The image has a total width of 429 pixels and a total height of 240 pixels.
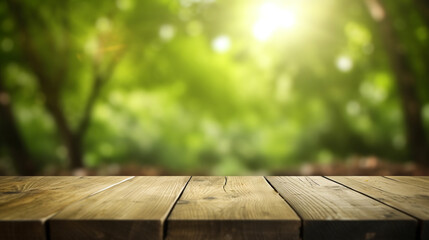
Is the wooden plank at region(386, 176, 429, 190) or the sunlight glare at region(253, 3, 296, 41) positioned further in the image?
the sunlight glare at region(253, 3, 296, 41)

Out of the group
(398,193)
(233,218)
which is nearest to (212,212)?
(233,218)

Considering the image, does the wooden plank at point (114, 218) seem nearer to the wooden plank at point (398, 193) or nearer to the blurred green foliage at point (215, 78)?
the wooden plank at point (398, 193)

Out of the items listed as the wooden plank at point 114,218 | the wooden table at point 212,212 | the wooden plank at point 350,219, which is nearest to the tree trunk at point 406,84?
the wooden table at point 212,212

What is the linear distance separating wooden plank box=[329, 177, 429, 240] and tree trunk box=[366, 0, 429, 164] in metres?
4.68

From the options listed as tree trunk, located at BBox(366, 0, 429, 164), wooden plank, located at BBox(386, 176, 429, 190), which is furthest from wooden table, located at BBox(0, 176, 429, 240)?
tree trunk, located at BBox(366, 0, 429, 164)

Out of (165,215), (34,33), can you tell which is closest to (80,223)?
(165,215)

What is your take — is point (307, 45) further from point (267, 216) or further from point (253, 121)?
point (253, 121)

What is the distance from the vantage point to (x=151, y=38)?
26.9 ft

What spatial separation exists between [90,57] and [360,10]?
6096 millimetres

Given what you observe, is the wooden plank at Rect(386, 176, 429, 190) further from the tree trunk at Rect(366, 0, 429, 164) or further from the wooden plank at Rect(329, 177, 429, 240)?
the tree trunk at Rect(366, 0, 429, 164)

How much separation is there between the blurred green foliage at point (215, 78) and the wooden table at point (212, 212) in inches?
181

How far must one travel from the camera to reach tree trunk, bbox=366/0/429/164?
586cm

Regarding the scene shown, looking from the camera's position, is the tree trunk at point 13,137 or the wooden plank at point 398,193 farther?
the tree trunk at point 13,137

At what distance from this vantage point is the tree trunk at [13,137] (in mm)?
6590
